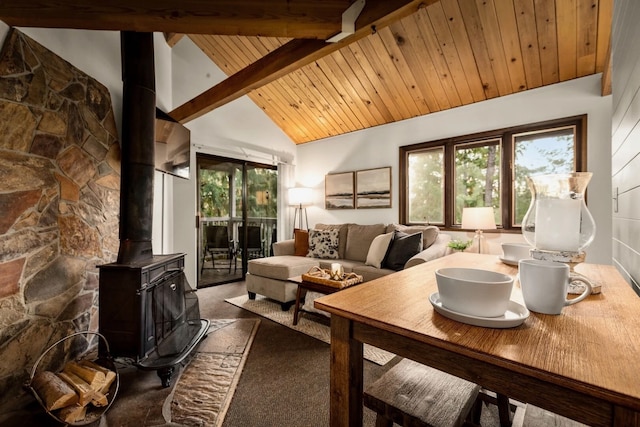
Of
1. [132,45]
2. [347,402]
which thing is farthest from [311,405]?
[132,45]

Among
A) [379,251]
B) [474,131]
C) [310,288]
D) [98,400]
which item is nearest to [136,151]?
[98,400]

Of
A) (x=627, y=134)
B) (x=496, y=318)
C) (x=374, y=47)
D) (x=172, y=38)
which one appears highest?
(x=172, y=38)

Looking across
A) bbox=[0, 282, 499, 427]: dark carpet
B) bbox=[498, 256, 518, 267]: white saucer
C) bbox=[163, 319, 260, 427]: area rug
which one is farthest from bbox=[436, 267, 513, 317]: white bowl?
bbox=[163, 319, 260, 427]: area rug

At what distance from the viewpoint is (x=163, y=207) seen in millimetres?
3324

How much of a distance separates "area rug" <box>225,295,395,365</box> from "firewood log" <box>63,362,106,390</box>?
140cm

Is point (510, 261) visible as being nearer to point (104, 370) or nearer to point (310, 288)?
point (310, 288)

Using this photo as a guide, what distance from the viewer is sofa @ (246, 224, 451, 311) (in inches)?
118

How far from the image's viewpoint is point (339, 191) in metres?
4.73

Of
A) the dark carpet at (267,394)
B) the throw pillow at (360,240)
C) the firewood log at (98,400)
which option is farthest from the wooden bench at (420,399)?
the throw pillow at (360,240)

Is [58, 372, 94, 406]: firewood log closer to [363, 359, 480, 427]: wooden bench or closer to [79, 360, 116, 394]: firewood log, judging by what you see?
[79, 360, 116, 394]: firewood log

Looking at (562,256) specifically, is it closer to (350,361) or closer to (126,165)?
(350,361)

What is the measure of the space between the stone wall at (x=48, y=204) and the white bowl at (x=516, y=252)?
255cm

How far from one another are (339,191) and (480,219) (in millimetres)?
2274

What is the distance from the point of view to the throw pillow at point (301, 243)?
392 centimetres
